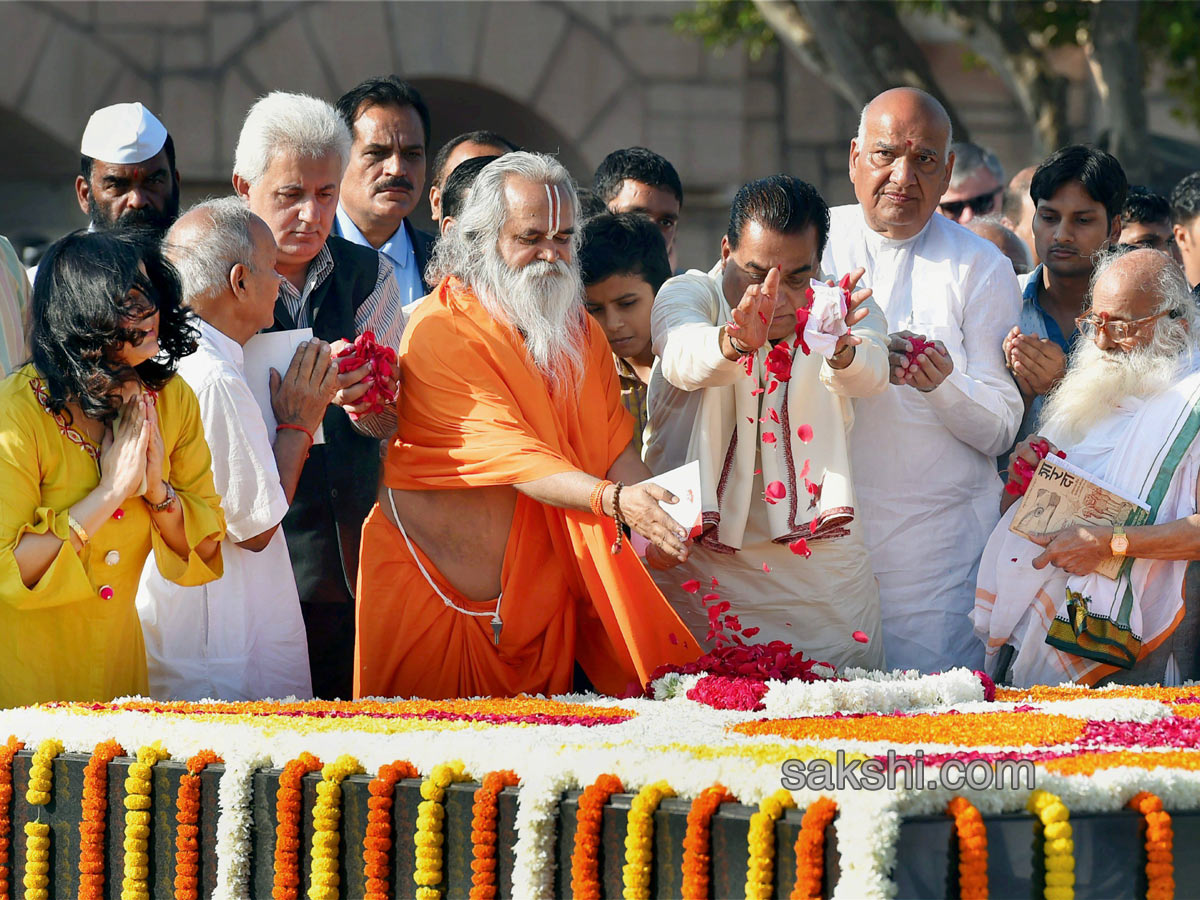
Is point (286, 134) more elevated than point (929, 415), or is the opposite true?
point (286, 134)

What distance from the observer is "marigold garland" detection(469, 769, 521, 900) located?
285cm

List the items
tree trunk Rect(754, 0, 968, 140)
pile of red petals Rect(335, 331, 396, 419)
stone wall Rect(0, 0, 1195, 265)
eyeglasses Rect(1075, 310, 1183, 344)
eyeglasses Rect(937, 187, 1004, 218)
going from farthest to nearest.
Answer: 1. stone wall Rect(0, 0, 1195, 265)
2. tree trunk Rect(754, 0, 968, 140)
3. eyeglasses Rect(937, 187, 1004, 218)
4. eyeglasses Rect(1075, 310, 1183, 344)
5. pile of red petals Rect(335, 331, 396, 419)

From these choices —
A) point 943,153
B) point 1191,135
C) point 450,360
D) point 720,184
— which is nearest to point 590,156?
point 720,184

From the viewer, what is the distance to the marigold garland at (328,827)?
3002 millimetres

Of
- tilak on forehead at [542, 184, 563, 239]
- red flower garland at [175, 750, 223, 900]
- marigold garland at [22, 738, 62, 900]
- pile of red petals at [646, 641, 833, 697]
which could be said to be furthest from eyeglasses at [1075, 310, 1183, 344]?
marigold garland at [22, 738, 62, 900]

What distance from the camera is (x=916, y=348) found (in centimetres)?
418

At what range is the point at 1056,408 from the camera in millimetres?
4453

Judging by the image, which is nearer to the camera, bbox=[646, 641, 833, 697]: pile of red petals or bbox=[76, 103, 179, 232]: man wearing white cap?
bbox=[646, 641, 833, 697]: pile of red petals

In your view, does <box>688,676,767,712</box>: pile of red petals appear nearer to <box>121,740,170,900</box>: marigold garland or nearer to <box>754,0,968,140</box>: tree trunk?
<box>121,740,170,900</box>: marigold garland

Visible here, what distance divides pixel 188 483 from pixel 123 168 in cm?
141

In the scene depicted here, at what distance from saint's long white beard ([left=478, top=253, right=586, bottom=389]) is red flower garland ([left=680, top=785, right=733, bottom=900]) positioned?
166 centimetres

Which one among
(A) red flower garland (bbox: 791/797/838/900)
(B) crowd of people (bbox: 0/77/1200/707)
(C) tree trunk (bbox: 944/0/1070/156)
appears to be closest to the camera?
(A) red flower garland (bbox: 791/797/838/900)

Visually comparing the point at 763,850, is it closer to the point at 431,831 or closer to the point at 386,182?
the point at 431,831

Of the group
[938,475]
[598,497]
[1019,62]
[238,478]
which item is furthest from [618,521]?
[1019,62]
